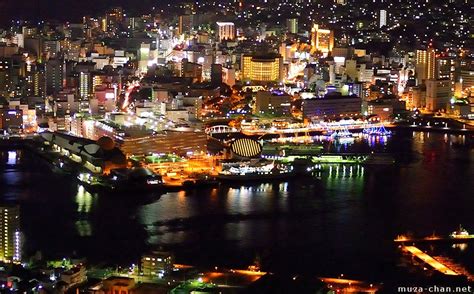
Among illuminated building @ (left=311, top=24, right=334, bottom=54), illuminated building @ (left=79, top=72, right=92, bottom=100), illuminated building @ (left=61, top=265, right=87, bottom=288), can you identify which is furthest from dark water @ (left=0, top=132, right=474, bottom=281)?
illuminated building @ (left=311, top=24, right=334, bottom=54)

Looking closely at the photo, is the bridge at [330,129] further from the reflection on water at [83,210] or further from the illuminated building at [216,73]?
the reflection on water at [83,210]

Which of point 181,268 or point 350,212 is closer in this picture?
point 181,268

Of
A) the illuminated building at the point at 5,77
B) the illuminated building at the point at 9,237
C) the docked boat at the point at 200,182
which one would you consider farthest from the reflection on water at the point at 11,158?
the illuminated building at the point at 9,237

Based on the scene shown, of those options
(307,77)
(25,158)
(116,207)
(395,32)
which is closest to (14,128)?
(25,158)

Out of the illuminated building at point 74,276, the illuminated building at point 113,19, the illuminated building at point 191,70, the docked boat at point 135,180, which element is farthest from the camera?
the illuminated building at point 113,19

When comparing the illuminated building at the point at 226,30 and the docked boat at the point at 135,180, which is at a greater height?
the illuminated building at the point at 226,30

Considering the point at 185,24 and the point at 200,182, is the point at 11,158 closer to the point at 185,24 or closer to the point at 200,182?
the point at 200,182

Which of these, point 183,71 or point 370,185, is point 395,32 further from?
point 370,185
